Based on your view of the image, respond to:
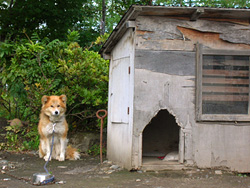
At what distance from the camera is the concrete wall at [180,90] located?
6.31 meters

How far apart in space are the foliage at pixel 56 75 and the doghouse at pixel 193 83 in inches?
99.7

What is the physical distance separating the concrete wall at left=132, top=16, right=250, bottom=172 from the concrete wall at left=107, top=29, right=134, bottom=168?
0.21 m

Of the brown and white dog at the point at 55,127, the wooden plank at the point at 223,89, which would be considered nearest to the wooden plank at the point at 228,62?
the wooden plank at the point at 223,89

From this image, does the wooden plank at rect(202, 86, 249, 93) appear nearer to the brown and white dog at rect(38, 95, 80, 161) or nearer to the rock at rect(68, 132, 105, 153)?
the brown and white dog at rect(38, 95, 80, 161)

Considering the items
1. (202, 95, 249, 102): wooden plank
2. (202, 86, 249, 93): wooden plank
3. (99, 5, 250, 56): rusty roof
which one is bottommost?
(202, 95, 249, 102): wooden plank

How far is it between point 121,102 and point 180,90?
1389 millimetres

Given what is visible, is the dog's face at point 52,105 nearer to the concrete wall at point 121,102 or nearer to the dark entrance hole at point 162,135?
the concrete wall at point 121,102

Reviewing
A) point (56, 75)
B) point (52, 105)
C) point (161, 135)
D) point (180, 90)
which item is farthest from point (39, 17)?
point (180, 90)

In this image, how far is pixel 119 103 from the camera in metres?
7.14

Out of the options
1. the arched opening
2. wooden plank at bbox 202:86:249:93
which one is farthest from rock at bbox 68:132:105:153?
wooden plank at bbox 202:86:249:93

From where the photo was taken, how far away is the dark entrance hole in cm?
877

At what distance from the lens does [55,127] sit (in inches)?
304

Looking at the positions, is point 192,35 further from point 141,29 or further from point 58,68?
point 58,68

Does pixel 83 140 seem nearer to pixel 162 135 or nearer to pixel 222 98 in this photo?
pixel 162 135
